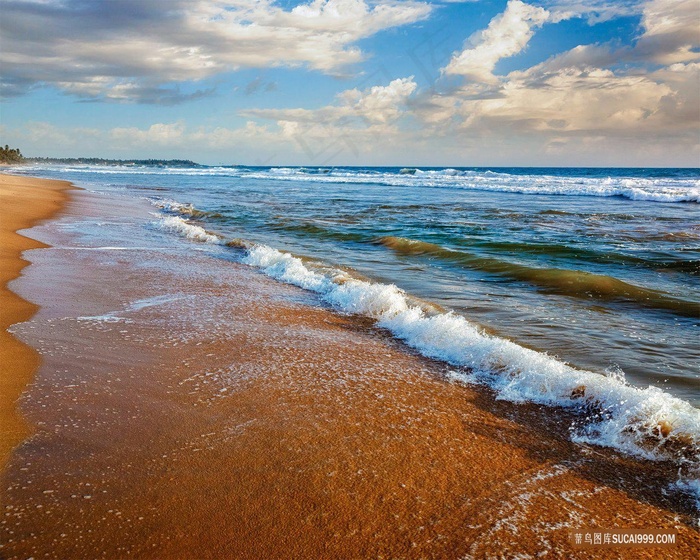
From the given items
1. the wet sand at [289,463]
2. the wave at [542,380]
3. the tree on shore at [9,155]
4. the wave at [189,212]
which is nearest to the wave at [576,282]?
the wave at [542,380]

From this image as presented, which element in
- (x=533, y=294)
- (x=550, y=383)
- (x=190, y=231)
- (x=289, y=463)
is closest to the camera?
(x=289, y=463)

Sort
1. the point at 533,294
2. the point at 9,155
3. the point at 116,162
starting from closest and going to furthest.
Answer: the point at 533,294 < the point at 9,155 < the point at 116,162

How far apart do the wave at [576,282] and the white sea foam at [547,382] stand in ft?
11.3

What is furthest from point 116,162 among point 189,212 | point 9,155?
point 189,212

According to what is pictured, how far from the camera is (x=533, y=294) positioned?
339 inches

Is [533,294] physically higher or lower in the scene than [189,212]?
lower

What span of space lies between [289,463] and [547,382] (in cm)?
249

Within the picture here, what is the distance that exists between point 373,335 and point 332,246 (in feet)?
25.8

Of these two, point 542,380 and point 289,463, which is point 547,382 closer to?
point 542,380

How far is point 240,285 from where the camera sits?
8.55m

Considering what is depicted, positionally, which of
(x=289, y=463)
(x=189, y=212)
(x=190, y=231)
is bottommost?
(x=289, y=463)

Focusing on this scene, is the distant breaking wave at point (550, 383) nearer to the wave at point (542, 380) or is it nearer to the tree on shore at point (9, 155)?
the wave at point (542, 380)

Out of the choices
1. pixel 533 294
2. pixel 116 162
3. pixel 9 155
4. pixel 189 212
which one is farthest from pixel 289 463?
pixel 116 162

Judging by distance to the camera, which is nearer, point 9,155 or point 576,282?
point 576,282
